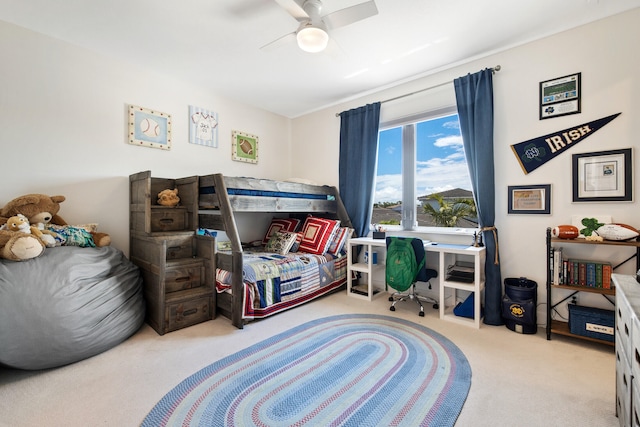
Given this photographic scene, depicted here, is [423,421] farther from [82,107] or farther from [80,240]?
[82,107]

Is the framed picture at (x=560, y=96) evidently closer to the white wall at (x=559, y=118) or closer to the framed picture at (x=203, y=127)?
the white wall at (x=559, y=118)

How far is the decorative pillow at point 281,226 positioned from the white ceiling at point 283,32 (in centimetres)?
187

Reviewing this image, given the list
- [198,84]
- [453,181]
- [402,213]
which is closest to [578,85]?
[453,181]

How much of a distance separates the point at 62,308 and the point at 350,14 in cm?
280

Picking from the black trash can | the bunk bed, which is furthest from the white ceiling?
the black trash can

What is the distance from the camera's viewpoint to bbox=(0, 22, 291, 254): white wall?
7.88 feet

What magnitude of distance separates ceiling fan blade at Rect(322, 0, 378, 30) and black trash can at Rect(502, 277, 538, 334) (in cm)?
249

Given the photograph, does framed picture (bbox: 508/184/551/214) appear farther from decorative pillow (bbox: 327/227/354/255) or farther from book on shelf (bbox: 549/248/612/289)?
decorative pillow (bbox: 327/227/354/255)

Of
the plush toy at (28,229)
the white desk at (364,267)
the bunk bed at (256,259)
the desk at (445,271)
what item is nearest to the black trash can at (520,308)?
the desk at (445,271)

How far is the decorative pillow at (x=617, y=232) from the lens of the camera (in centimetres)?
204

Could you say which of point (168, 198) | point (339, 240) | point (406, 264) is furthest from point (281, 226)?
point (406, 264)

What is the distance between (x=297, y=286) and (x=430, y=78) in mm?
2780

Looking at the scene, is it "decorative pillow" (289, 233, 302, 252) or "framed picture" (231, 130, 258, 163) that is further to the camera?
"framed picture" (231, 130, 258, 163)

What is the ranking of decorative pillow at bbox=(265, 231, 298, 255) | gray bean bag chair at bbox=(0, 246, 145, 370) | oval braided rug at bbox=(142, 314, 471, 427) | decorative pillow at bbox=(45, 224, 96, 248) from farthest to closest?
decorative pillow at bbox=(265, 231, 298, 255), decorative pillow at bbox=(45, 224, 96, 248), gray bean bag chair at bbox=(0, 246, 145, 370), oval braided rug at bbox=(142, 314, 471, 427)
